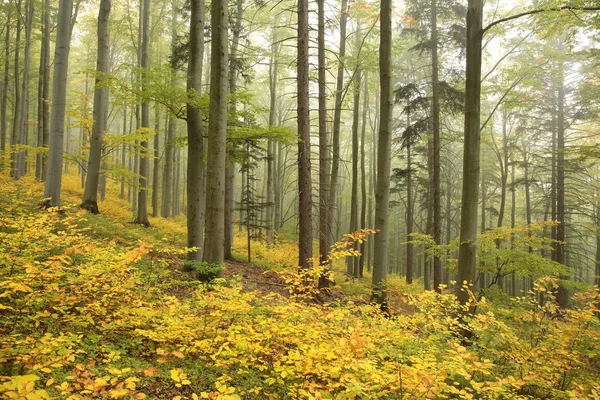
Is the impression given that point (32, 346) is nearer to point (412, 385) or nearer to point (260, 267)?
point (412, 385)

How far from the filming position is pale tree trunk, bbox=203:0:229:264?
640cm

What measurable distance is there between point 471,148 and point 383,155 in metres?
1.96

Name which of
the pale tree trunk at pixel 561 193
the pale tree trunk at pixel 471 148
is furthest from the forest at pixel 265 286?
the pale tree trunk at pixel 561 193

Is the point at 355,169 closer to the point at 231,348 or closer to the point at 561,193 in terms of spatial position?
the point at 561,193

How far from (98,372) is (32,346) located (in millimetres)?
627

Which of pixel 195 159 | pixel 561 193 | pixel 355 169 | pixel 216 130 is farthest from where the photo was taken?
pixel 561 193

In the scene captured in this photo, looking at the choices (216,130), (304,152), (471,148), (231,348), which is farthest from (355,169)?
(231,348)

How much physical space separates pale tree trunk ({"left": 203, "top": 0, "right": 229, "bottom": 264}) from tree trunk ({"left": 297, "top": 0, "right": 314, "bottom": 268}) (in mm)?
2460

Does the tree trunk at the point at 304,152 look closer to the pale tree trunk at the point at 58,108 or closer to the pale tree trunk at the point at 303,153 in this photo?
the pale tree trunk at the point at 303,153

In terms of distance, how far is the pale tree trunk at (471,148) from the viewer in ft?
19.8

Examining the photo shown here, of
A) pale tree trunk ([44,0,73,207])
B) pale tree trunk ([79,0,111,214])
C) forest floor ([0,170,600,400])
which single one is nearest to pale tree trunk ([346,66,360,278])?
pale tree trunk ([79,0,111,214])

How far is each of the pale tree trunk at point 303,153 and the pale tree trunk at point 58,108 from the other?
6.15 meters

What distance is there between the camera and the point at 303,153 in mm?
8500

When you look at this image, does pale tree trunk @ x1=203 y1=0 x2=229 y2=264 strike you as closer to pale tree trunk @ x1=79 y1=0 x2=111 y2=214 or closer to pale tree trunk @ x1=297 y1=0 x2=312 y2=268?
pale tree trunk @ x1=297 y1=0 x2=312 y2=268
